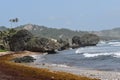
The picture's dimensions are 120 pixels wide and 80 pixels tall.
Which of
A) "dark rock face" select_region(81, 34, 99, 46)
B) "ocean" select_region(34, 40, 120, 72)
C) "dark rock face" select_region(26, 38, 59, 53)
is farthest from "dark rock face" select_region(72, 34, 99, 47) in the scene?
"ocean" select_region(34, 40, 120, 72)

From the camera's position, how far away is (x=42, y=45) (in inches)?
4225

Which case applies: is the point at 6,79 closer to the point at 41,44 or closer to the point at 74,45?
the point at 41,44

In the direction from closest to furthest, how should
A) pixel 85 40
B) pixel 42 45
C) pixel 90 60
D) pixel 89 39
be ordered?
pixel 90 60 → pixel 42 45 → pixel 89 39 → pixel 85 40

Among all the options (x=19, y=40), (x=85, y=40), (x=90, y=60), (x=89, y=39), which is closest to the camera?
(x=90, y=60)

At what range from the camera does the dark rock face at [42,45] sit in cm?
10694

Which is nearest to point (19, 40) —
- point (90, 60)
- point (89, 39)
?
point (90, 60)

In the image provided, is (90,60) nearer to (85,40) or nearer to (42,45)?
(42,45)

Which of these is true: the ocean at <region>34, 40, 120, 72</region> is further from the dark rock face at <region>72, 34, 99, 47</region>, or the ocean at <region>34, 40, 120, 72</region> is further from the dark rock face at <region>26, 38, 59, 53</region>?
the dark rock face at <region>72, 34, 99, 47</region>

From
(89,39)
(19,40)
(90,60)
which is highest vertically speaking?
(19,40)

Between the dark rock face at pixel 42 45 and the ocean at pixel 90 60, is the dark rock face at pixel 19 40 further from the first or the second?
the ocean at pixel 90 60

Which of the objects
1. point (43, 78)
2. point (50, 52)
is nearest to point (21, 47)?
point (50, 52)

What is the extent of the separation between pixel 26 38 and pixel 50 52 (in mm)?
11509

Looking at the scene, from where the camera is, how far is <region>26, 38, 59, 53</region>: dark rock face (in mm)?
106938

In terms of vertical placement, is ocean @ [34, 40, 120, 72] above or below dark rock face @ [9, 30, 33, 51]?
below
